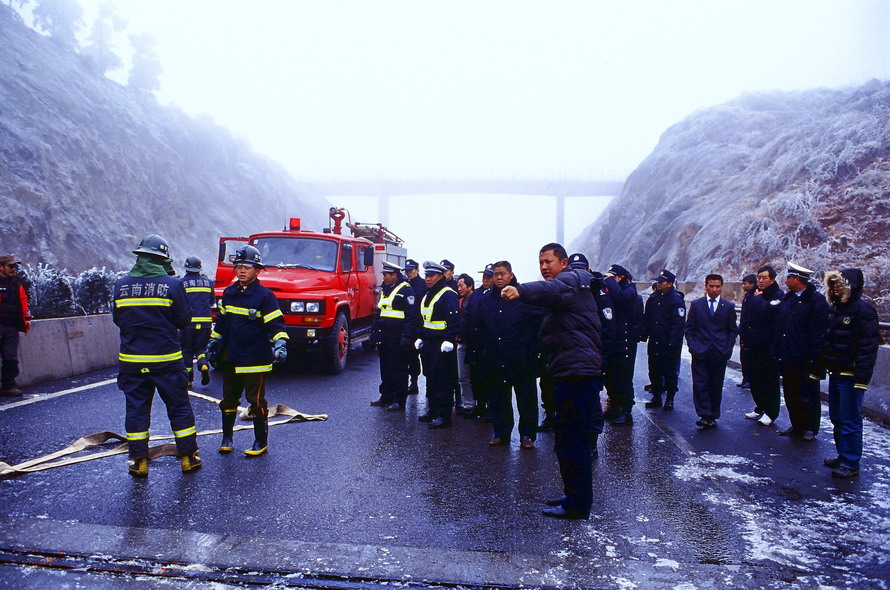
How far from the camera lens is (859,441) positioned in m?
5.86

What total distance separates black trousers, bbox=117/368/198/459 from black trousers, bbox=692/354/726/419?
5.58 meters

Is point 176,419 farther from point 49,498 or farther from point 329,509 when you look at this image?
point 329,509

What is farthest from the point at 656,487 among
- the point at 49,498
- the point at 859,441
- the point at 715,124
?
the point at 715,124

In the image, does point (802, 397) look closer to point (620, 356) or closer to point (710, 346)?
point (710, 346)

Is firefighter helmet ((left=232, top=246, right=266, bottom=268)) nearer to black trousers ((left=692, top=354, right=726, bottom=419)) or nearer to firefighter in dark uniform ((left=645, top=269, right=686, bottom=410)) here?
black trousers ((left=692, top=354, right=726, bottom=419))

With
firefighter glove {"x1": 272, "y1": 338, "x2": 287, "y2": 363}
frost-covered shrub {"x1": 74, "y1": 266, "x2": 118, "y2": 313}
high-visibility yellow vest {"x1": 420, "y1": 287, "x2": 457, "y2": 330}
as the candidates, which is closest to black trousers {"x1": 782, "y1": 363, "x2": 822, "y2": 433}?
high-visibility yellow vest {"x1": 420, "y1": 287, "x2": 457, "y2": 330}

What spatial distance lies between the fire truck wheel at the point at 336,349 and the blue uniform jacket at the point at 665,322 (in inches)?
191

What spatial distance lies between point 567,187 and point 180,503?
72.5 meters

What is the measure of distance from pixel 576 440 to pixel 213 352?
3.41 m

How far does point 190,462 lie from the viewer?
5.56 m

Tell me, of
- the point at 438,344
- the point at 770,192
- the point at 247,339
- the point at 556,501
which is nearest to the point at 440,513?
the point at 556,501

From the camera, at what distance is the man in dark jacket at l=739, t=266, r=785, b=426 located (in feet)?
26.3

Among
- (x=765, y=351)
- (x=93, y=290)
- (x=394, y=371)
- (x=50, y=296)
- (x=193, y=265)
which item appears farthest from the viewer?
(x=93, y=290)

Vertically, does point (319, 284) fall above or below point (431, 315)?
above
